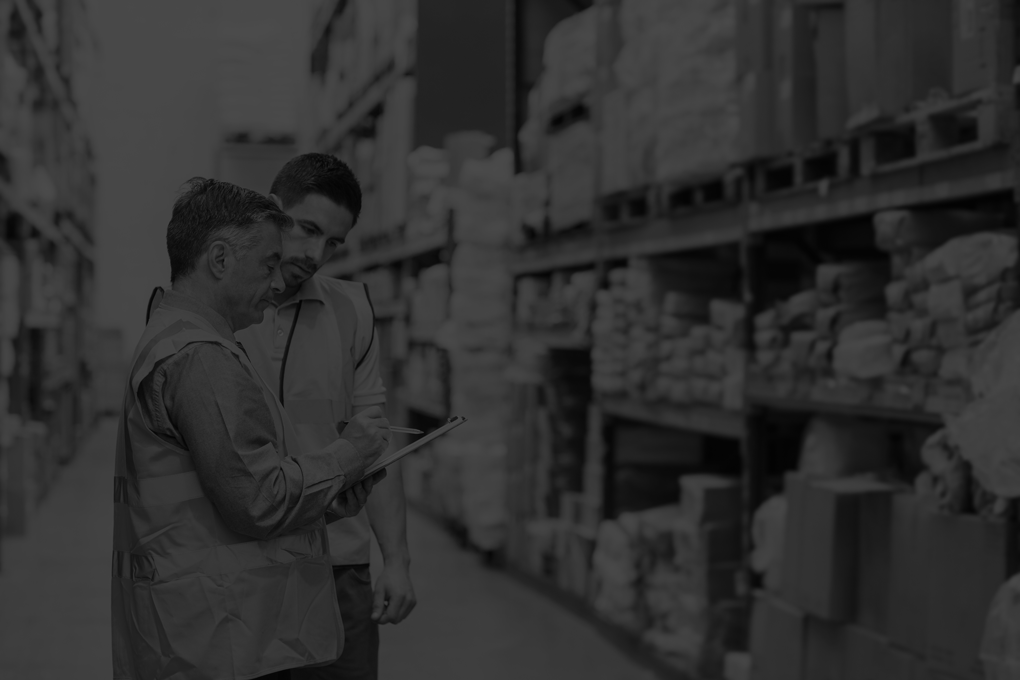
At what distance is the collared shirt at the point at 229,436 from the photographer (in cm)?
179

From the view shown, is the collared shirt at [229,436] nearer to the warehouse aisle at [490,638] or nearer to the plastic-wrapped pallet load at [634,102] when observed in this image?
the warehouse aisle at [490,638]

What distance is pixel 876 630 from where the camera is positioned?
3.53 meters

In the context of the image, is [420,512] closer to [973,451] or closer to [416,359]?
[416,359]

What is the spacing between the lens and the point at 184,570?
1846mm

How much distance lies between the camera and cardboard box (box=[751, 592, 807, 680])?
382cm

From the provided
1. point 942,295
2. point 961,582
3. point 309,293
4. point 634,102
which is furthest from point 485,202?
point 309,293

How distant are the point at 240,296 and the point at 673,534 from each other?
3.24 meters

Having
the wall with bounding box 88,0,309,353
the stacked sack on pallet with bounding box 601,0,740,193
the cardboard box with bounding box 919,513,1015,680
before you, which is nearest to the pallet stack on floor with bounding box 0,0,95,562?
the wall with bounding box 88,0,309,353

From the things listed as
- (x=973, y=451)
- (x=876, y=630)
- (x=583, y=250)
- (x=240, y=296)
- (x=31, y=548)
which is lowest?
(x=31, y=548)

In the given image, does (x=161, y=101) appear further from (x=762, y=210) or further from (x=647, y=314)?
(x=762, y=210)

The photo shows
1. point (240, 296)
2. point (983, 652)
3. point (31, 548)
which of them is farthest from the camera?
point (31, 548)

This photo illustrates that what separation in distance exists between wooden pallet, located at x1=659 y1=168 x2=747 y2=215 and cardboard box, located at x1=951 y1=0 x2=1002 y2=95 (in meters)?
1.19

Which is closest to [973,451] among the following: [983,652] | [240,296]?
[983,652]

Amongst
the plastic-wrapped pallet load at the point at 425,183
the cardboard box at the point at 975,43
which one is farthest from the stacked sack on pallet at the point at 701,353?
the plastic-wrapped pallet load at the point at 425,183
